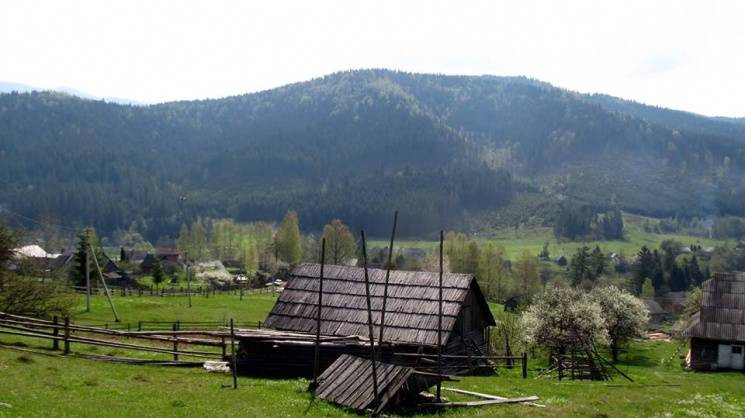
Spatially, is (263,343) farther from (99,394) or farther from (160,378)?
(99,394)

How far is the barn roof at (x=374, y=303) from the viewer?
115 feet

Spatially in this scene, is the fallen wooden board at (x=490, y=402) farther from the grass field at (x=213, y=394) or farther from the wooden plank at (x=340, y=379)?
the wooden plank at (x=340, y=379)

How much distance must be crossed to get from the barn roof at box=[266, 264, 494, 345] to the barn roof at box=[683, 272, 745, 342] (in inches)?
763

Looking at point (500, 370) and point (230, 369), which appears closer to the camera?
point (230, 369)

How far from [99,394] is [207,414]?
15.7 ft

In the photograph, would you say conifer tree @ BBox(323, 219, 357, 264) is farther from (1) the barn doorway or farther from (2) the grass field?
(2) the grass field

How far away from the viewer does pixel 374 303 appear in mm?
36969

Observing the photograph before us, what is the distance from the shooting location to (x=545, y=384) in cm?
3073

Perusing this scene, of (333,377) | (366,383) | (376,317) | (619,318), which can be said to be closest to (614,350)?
(619,318)

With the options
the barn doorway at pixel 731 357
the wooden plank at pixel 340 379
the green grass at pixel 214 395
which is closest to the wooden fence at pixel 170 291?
the green grass at pixel 214 395

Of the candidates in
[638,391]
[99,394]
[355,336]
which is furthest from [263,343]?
[638,391]

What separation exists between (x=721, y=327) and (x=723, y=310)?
144 cm

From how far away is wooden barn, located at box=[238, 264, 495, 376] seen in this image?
1280 inches

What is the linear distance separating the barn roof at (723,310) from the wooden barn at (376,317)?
60.7 ft
